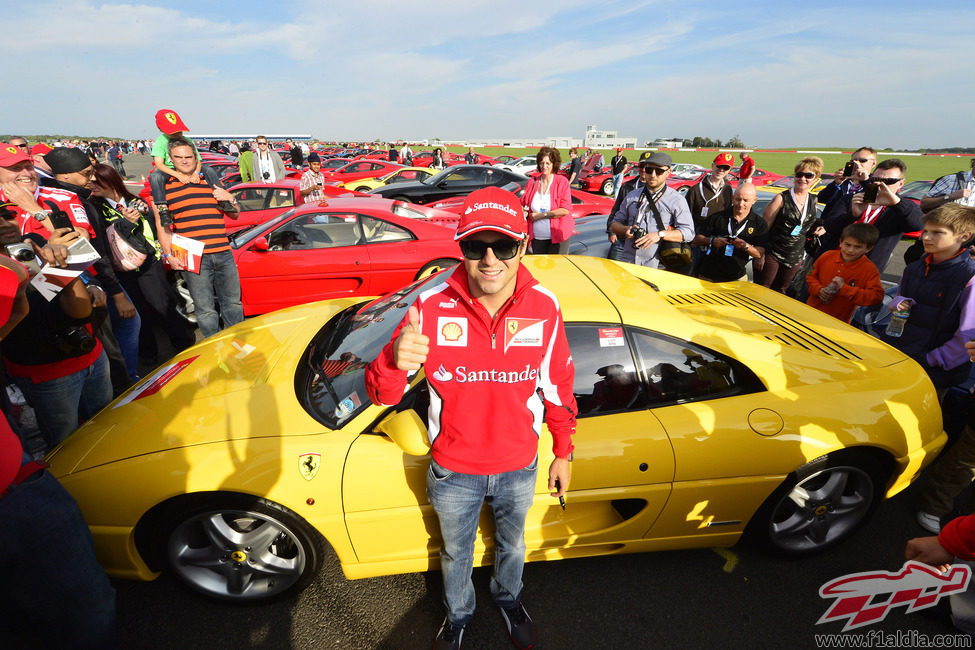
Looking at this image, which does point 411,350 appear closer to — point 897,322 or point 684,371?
point 684,371

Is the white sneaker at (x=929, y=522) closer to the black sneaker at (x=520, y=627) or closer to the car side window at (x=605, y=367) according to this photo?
the car side window at (x=605, y=367)

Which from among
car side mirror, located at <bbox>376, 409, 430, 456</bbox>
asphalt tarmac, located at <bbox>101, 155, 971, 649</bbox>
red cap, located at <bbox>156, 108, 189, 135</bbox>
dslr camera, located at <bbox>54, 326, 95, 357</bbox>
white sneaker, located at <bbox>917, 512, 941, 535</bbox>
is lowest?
asphalt tarmac, located at <bbox>101, 155, 971, 649</bbox>

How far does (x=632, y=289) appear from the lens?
2400mm

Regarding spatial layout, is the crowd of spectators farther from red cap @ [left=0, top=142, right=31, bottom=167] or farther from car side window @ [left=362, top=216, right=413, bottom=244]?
car side window @ [left=362, top=216, right=413, bottom=244]

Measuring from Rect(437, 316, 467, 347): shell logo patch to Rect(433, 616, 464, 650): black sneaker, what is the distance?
4.00 ft

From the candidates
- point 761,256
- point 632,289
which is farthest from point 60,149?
point 761,256

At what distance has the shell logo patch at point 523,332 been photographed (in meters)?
1.44

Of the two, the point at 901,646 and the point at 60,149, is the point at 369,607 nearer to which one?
the point at 901,646

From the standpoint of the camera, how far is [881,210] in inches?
165

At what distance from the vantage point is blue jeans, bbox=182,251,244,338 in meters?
3.88

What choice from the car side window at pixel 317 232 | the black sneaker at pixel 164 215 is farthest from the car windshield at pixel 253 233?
the black sneaker at pixel 164 215

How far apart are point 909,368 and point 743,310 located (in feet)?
2.66

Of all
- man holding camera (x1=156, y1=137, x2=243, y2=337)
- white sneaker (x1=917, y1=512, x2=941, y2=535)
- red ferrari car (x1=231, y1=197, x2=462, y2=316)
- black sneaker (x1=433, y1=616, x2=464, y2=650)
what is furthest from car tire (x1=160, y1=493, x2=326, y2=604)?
white sneaker (x1=917, y1=512, x2=941, y2=535)

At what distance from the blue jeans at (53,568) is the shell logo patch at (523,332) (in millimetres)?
1600
